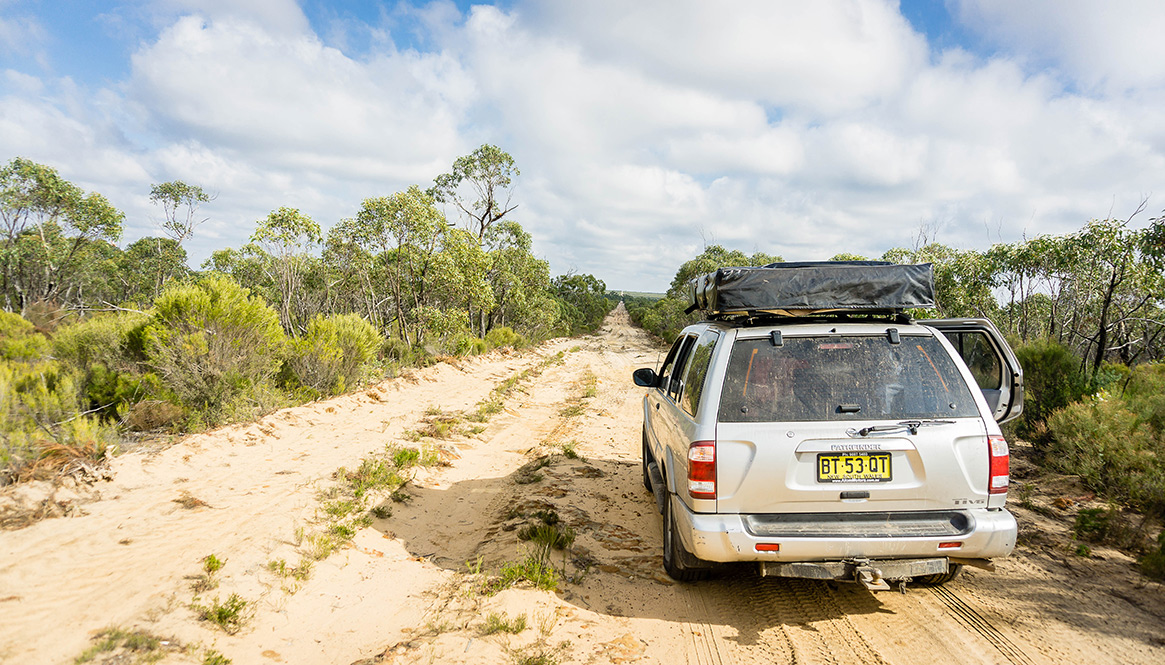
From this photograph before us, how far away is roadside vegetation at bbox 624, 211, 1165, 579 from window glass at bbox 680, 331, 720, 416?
7.07 ft

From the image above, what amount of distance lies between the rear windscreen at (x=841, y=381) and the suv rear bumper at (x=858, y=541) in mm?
597

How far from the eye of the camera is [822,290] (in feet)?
11.8

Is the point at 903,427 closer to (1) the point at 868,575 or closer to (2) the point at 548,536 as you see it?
(1) the point at 868,575

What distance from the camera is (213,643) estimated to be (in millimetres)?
3285

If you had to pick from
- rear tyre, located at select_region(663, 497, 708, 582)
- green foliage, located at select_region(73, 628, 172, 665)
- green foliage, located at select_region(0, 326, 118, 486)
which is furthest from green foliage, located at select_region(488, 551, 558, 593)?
green foliage, located at select_region(0, 326, 118, 486)

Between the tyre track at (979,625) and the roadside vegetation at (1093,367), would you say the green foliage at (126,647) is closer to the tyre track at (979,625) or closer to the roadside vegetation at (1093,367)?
the tyre track at (979,625)

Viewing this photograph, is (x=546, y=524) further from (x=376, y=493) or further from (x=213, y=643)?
(x=213, y=643)

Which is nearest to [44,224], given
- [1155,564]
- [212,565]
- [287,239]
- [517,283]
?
[287,239]

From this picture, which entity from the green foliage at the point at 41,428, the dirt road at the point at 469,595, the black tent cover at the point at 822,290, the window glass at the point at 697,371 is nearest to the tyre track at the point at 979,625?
the dirt road at the point at 469,595

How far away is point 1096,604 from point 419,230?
18.5 m

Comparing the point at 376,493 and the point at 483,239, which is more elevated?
the point at 483,239

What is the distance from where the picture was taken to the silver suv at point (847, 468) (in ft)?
10.0

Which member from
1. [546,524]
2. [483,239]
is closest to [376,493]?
[546,524]

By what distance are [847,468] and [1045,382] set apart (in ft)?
23.2
